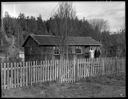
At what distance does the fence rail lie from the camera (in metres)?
7.00

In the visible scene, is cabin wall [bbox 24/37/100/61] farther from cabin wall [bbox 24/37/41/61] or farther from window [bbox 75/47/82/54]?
window [bbox 75/47/82/54]

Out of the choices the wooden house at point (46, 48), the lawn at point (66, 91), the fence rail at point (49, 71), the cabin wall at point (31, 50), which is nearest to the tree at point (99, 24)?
the wooden house at point (46, 48)

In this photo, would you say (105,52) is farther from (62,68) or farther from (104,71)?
(62,68)

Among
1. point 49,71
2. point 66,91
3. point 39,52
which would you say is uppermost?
point 39,52

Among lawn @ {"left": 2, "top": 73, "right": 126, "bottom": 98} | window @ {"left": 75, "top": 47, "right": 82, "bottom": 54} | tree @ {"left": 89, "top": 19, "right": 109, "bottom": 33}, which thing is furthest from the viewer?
tree @ {"left": 89, "top": 19, "right": 109, "bottom": 33}

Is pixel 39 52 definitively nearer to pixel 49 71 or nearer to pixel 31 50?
pixel 31 50

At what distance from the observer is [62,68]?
835cm

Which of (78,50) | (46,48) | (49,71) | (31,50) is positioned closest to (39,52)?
(46,48)

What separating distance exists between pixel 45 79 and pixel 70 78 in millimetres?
1339

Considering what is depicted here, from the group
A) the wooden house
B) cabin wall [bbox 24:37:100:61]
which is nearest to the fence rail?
the wooden house

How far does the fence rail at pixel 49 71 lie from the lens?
7004 millimetres

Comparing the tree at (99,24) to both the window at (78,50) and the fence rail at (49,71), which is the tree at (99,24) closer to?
the window at (78,50)

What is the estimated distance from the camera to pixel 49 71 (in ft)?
26.9

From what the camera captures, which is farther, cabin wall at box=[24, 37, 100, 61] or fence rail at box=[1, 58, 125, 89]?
cabin wall at box=[24, 37, 100, 61]
